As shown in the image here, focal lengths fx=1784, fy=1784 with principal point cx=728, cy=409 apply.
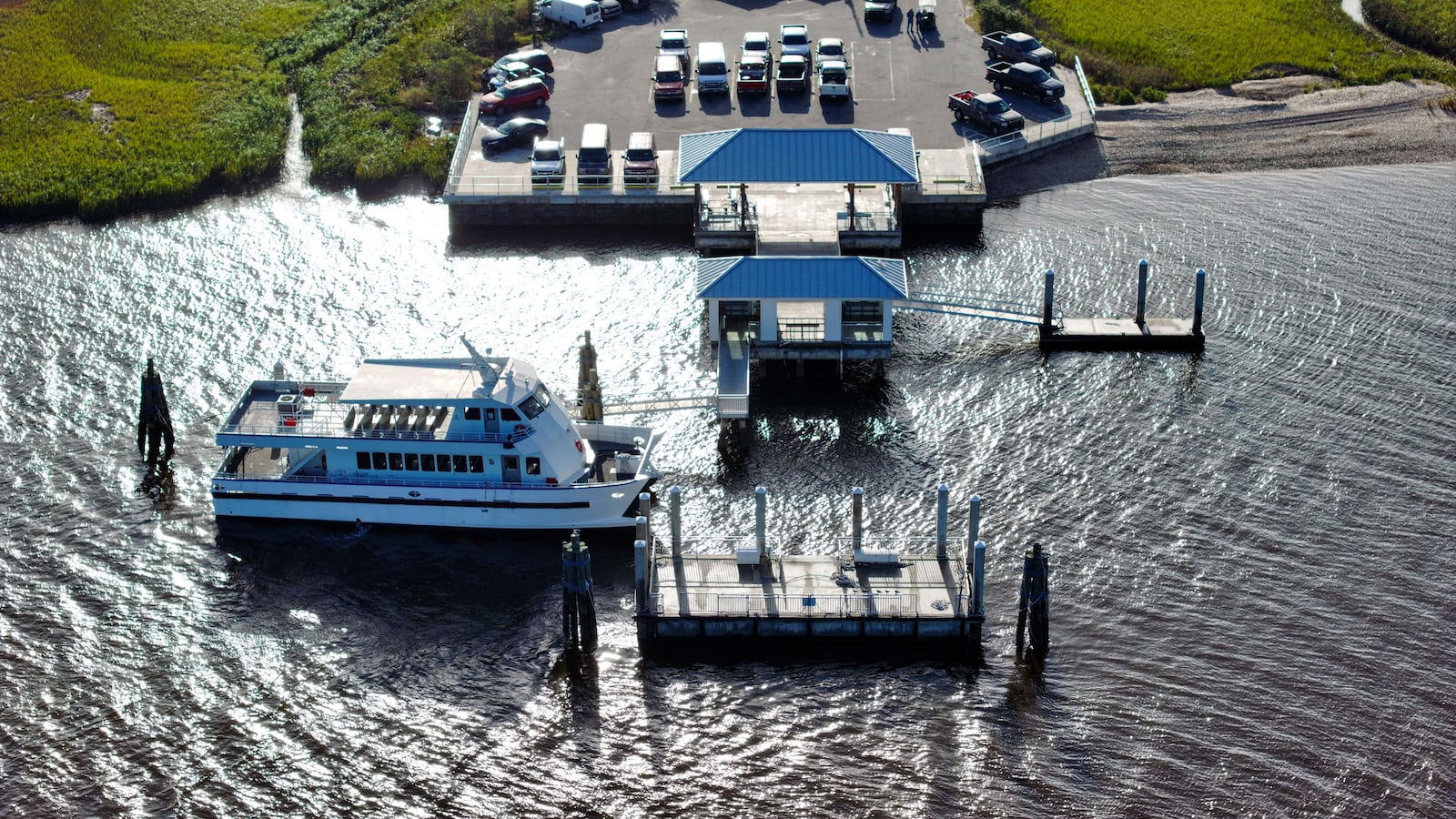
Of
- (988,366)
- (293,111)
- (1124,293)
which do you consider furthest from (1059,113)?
(293,111)

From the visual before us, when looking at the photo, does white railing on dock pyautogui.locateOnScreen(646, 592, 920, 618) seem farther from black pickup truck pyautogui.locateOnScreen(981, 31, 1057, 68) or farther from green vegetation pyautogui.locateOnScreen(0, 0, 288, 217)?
black pickup truck pyautogui.locateOnScreen(981, 31, 1057, 68)

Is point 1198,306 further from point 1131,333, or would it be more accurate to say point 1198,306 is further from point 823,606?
point 823,606

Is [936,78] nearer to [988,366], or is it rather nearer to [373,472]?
[988,366]

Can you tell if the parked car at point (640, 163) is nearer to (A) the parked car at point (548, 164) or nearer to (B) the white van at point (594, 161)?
(B) the white van at point (594, 161)

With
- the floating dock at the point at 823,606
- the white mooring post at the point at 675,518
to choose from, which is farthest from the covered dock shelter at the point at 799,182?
the floating dock at the point at 823,606

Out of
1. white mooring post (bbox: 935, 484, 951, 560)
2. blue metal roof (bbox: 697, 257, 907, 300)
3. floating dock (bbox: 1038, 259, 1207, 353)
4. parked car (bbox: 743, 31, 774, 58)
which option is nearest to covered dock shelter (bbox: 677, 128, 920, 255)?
blue metal roof (bbox: 697, 257, 907, 300)

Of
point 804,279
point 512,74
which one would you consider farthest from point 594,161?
point 804,279

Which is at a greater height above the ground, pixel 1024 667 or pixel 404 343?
pixel 404 343
